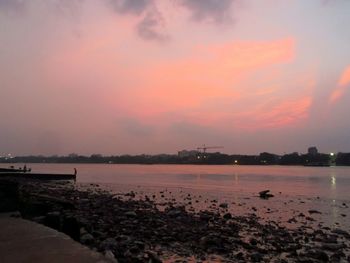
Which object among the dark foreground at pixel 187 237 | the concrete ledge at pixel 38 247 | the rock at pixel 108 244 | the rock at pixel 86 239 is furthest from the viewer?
the dark foreground at pixel 187 237

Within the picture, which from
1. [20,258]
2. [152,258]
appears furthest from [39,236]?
[152,258]

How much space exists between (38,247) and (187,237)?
863 centimetres

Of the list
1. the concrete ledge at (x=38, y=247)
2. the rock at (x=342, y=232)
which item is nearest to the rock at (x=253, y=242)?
the rock at (x=342, y=232)

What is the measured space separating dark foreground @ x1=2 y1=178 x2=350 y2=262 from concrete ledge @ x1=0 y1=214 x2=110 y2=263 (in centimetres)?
109

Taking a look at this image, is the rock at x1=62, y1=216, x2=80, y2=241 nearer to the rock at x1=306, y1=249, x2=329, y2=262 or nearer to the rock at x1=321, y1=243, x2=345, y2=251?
the rock at x1=306, y1=249, x2=329, y2=262

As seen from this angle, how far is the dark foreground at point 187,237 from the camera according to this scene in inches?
589

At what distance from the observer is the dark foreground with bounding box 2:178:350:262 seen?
15.0 meters

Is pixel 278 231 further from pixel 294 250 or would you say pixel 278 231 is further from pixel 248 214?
pixel 248 214

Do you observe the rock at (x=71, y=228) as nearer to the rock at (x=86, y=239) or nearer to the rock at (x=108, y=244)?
the rock at (x=86, y=239)

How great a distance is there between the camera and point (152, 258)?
13672 millimetres

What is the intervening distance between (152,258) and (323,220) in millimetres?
17756

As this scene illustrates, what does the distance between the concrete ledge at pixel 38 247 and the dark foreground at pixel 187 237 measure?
1.09 meters

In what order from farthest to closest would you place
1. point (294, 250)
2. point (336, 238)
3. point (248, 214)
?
point (248, 214) → point (336, 238) → point (294, 250)

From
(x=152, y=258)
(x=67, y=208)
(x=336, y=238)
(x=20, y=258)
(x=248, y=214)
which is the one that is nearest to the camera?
(x=20, y=258)
